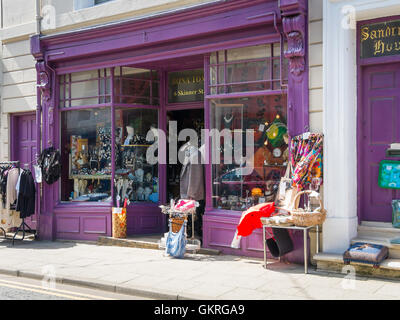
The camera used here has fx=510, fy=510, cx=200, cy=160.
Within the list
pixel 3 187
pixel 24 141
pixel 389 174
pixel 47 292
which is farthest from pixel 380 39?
pixel 24 141

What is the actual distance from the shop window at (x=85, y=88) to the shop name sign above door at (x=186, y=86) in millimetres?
1382

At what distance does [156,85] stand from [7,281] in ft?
17.6

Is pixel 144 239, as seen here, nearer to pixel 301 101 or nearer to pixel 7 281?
pixel 7 281

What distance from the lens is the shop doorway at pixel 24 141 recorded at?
12.4 meters

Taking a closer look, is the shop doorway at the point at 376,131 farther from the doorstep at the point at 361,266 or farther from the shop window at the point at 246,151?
the shop window at the point at 246,151

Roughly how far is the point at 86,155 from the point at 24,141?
202 cm

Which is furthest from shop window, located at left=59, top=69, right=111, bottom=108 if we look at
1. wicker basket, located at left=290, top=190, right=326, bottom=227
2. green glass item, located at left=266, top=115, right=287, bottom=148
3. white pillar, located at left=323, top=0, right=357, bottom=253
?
wicker basket, located at left=290, top=190, right=326, bottom=227

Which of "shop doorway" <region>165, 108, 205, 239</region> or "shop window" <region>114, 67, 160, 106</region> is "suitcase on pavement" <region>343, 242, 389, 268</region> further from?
"shop window" <region>114, 67, 160, 106</region>

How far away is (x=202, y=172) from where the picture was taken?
996 cm

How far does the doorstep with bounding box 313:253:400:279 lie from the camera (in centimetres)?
723

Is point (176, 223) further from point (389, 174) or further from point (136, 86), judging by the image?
point (389, 174)

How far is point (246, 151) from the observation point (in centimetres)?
953

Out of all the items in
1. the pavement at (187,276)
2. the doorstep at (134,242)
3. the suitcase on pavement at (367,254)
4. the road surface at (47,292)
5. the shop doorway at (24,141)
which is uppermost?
the shop doorway at (24,141)

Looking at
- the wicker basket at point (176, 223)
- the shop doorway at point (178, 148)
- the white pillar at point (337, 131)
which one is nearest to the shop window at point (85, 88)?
the shop doorway at point (178, 148)
